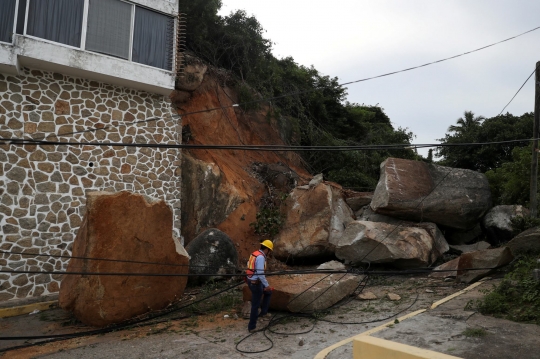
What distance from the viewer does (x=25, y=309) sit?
29.5 feet

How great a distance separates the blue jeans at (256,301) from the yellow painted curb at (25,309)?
5023 millimetres

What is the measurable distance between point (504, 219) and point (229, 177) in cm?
862

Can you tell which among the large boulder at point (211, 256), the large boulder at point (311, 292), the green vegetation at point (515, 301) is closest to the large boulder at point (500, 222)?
the green vegetation at point (515, 301)

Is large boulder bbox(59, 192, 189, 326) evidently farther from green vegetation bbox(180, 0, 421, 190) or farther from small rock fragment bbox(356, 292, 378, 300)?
green vegetation bbox(180, 0, 421, 190)

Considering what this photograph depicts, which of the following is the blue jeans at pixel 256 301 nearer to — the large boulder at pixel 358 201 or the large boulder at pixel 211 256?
the large boulder at pixel 211 256

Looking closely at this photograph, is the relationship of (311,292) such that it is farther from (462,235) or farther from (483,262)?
(462,235)

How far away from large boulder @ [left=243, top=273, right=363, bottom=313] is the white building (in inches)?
178

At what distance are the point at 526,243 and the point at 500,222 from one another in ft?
11.1

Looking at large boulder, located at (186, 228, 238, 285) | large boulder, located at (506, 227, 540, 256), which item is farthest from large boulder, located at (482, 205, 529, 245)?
large boulder, located at (186, 228, 238, 285)

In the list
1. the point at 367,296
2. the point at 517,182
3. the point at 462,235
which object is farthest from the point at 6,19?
the point at 517,182

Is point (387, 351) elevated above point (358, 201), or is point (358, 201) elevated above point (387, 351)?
point (358, 201)

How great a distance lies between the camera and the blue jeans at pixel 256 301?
24.2ft

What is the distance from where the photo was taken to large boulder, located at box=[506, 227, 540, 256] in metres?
9.02

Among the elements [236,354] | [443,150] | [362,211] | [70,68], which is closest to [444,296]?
[236,354]
